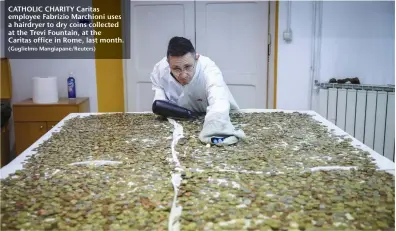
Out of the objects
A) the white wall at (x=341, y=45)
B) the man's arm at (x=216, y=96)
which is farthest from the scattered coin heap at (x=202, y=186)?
the white wall at (x=341, y=45)

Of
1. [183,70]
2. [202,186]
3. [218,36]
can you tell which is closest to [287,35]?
[218,36]

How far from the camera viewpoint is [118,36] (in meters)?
4.03

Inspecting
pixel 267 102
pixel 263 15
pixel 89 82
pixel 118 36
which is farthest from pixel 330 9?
pixel 89 82

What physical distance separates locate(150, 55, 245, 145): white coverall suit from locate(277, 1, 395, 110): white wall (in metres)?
1.20

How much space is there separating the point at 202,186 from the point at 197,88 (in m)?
1.29

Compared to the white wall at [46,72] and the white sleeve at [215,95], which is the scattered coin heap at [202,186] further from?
the white wall at [46,72]

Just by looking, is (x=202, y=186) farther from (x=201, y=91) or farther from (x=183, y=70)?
(x=201, y=91)

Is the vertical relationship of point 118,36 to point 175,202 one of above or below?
A: above

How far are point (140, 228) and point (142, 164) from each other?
0.53 metres

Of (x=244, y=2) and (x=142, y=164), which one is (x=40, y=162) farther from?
(x=244, y=2)

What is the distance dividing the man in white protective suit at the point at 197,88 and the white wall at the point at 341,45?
4.01 ft

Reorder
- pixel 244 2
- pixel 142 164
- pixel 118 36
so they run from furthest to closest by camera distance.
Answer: pixel 118 36, pixel 244 2, pixel 142 164

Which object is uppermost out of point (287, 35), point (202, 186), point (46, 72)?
point (287, 35)

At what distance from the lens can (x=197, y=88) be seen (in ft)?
8.33
